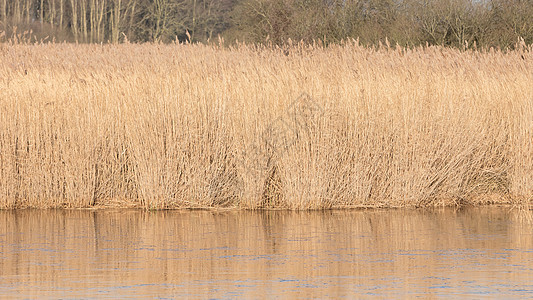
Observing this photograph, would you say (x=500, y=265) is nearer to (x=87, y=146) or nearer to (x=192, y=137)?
(x=192, y=137)

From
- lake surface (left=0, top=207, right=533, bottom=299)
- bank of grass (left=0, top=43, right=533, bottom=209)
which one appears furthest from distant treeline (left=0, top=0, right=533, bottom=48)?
lake surface (left=0, top=207, right=533, bottom=299)

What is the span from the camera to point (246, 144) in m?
9.23

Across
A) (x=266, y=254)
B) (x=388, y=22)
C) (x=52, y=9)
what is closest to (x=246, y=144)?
(x=266, y=254)

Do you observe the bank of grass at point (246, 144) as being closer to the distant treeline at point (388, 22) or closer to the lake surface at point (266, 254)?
the lake surface at point (266, 254)

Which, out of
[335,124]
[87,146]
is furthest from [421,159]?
[87,146]

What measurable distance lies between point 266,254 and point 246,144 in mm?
2788

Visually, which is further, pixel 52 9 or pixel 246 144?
pixel 52 9

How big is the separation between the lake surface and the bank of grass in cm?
34

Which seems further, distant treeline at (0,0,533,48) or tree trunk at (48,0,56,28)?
tree trunk at (48,0,56,28)

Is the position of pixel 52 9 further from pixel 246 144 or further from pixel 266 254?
pixel 266 254

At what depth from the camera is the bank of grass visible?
9.20 meters

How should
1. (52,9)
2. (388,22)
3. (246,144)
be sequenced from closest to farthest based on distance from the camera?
(246,144), (388,22), (52,9)

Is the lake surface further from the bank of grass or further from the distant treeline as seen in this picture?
the distant treeline

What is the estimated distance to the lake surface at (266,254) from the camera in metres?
5.44
